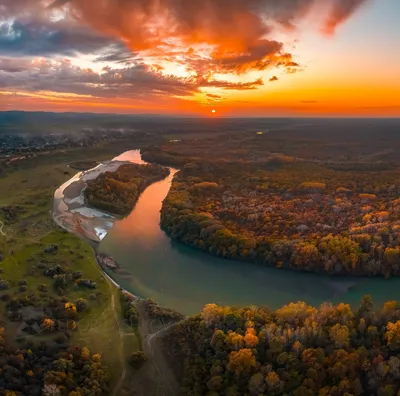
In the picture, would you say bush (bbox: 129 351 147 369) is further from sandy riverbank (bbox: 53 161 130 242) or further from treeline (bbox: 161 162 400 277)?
sandy riverbank (bbox: 53 161 130 242)

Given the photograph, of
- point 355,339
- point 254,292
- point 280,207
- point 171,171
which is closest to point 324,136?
point 171,171

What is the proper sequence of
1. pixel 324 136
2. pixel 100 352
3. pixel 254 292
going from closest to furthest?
pixel 100 352 → pixel 254 292 → pixel 324 136

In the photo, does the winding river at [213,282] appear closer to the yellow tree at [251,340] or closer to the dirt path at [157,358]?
the dirt path at [157,358]

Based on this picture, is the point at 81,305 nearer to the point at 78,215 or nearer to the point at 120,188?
the point at 78,215

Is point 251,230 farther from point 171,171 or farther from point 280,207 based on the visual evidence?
point 171,171

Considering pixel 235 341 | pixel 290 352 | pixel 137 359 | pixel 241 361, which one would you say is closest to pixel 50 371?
pixel 137 359
